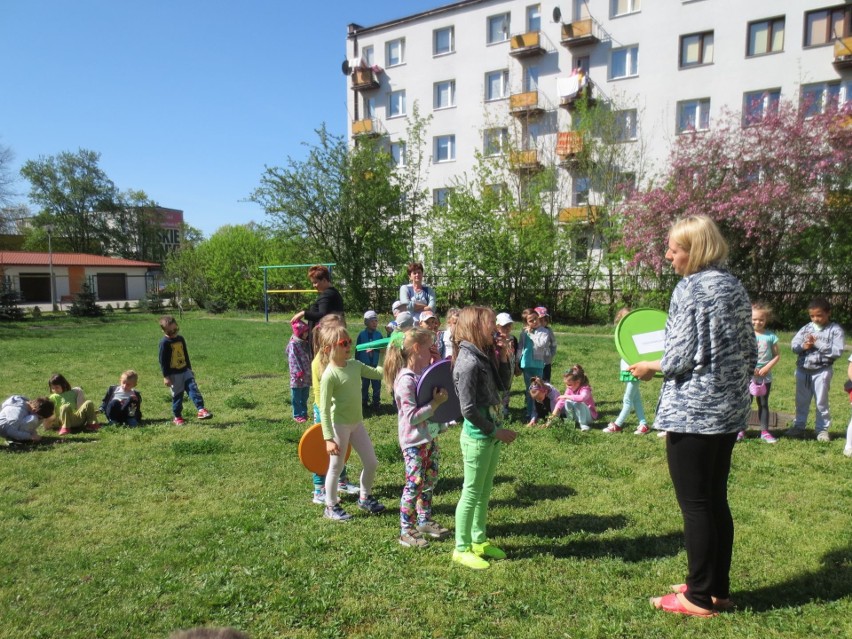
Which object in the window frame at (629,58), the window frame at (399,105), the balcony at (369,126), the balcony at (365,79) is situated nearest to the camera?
the window frame at (629,58)

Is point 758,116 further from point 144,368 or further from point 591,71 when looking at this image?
point 144,368

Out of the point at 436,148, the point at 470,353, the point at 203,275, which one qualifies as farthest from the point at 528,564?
the point at 203,275

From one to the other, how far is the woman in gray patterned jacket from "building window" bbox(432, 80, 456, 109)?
34291 mm

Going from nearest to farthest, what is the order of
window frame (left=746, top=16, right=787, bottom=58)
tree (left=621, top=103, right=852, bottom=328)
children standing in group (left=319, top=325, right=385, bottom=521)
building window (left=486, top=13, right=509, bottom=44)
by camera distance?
1. children standing in group (left=319, top=325, right=385, bottom=521)
2. tree (left=621, top=103, right=852, bottom=328)
3. window frame (left=746, top=16, right=787, bottom=58)
4. building window (left=486, top=13, right=509, bottom=44)

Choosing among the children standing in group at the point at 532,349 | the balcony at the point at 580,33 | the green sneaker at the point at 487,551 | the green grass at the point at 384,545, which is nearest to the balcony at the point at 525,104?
the balcony at the point at 580,33

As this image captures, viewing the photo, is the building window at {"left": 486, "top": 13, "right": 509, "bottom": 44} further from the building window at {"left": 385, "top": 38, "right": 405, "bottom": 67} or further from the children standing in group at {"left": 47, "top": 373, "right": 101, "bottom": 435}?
the children standing in group at {"left": 47, "top": 373, "right": 101, "bottom": 435}

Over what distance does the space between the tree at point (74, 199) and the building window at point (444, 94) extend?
48484mm

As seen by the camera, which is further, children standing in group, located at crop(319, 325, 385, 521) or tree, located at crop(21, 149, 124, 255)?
tree, located at crop(21, 149, 124, 255)

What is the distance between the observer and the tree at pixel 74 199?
64.1 m

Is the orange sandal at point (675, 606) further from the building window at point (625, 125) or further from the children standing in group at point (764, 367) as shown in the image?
the building window at point (625, 125)

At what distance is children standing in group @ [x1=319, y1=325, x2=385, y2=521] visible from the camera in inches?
189

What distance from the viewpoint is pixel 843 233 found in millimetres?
19516

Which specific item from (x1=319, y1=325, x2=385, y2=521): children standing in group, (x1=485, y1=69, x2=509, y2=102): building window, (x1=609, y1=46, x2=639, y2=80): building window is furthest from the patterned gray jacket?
(x1=485, y1=69, x2=509, y2=102): building window

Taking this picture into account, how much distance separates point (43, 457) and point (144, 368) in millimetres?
7055
